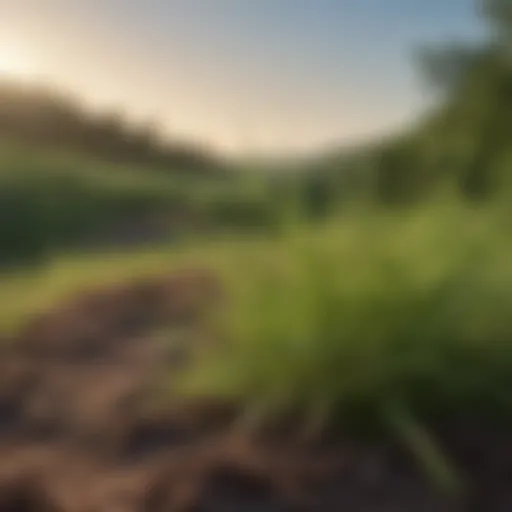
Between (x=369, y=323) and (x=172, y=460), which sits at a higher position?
(x=369, y=323)

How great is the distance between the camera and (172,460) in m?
0.70

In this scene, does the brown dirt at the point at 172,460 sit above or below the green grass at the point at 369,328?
below

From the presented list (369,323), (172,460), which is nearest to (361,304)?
(369,323)

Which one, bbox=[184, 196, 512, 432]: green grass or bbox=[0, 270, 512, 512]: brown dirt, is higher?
bbox=[184, 196, 512, 432]: green grass

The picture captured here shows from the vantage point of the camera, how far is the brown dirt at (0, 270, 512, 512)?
0.65 meters

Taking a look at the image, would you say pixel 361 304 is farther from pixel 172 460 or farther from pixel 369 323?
pixel 172 460

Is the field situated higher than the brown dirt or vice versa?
the field

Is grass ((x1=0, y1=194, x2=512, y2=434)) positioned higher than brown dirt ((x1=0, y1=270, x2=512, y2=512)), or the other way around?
grass ((x1=0, y1=194, x2=512, y2=434))

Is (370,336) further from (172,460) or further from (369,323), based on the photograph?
(172,460)

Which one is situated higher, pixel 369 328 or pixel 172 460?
pixel 369 328

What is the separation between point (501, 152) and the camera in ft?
5.41

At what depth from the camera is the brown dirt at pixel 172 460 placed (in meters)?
0.65

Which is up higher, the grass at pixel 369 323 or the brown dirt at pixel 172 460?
the grass at pixel 369 323

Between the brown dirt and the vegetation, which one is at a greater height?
the vegetation
